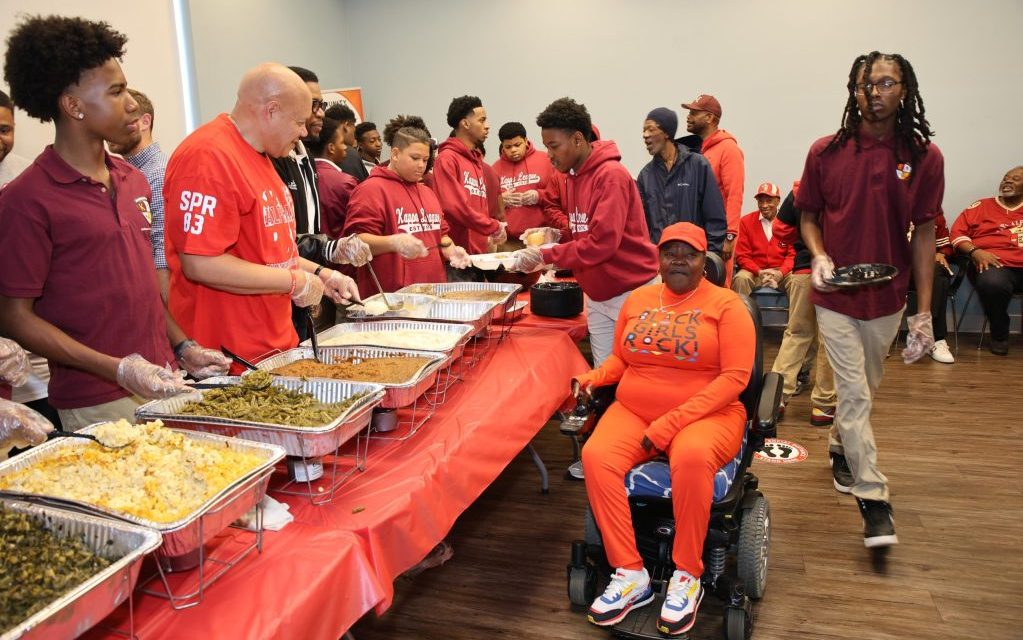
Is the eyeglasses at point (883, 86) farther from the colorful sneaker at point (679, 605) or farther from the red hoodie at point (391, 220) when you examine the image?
the red hoodie at point (391, 220)

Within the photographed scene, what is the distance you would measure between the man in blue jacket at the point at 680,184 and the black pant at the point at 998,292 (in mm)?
2290

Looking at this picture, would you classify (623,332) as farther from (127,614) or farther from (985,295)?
(985,295)

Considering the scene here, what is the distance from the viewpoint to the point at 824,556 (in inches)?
100

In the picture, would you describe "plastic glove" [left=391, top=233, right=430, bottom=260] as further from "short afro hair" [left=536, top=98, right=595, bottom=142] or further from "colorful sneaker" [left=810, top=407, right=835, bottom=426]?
"colorful sneaker" [left=810, top=407, right=835, bottom=426]

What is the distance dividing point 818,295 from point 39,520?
2.37m

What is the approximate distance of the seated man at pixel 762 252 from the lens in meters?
5.33

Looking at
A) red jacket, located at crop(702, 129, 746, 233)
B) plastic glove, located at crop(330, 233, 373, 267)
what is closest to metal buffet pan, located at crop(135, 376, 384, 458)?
plastic glove, located at crop(330, 233, 373, 267)

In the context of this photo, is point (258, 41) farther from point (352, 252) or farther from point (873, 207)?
point (873, 207)

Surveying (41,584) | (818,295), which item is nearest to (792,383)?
(818,295)

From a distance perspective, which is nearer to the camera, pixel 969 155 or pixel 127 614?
pixel 127 614

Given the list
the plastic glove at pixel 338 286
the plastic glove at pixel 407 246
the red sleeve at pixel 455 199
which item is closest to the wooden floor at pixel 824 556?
the plastic glove at pixel 338 286

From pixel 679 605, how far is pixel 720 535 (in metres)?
0.22

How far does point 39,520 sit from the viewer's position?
1.06 m

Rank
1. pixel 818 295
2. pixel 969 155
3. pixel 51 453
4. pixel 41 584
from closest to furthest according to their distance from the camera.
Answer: pixel 41 584 → pixel 51 453 → pixel 818 295 → pixel 969 155
